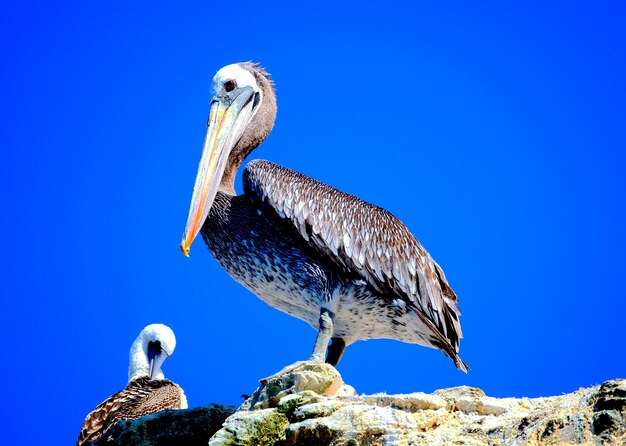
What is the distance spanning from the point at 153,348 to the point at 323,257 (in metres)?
6.07

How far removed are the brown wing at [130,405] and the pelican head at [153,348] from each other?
12.8 feet

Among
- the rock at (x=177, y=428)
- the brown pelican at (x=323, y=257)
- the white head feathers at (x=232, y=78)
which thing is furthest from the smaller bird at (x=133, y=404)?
the white head feathers at (x=232, y=78)

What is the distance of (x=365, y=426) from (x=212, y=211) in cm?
342

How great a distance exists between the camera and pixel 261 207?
29.0ft

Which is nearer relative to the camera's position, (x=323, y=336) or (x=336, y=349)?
(x=323, y=336)

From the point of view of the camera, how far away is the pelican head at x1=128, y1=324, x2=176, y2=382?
13766 millimetres

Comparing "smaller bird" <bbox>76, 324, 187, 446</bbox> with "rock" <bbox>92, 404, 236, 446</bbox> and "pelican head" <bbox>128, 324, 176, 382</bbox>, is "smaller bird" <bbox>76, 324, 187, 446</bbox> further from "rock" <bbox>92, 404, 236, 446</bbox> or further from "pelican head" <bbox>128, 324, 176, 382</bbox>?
"pelican head" <bbox>128, 324, 176, 382</bbox>

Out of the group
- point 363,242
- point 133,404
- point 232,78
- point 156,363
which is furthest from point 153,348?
point 363,242

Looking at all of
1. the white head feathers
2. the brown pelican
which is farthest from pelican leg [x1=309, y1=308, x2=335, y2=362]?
the white head feathers

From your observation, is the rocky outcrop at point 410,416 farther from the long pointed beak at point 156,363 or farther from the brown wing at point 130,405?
the long pointed beak at point 156,363

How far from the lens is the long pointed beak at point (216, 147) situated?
8.99 m

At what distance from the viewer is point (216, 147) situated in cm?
955

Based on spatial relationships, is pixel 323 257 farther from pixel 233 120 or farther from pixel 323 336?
pixel 233 120

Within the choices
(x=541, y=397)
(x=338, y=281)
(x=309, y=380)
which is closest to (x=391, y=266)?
(x=338, y=281)
